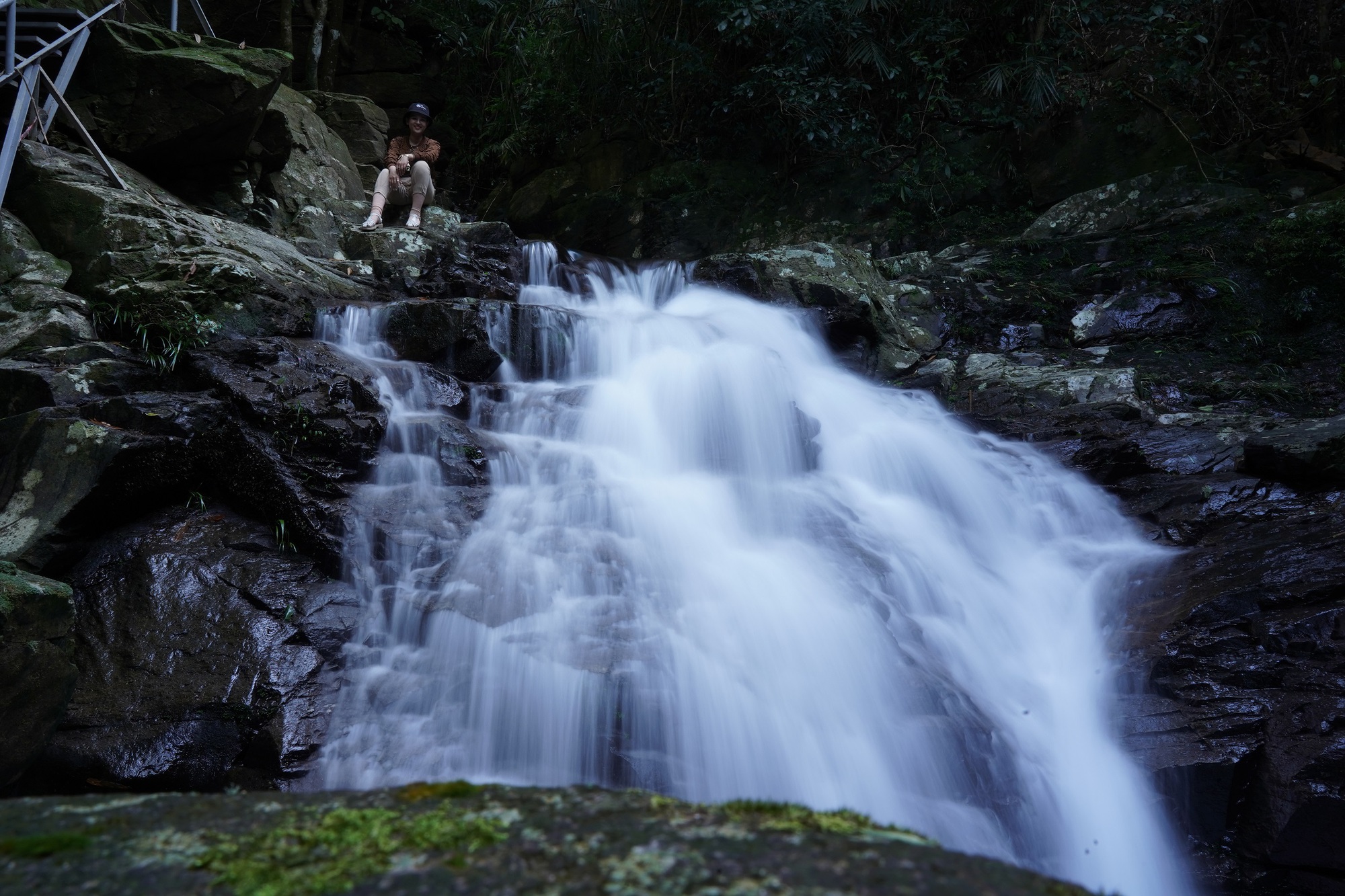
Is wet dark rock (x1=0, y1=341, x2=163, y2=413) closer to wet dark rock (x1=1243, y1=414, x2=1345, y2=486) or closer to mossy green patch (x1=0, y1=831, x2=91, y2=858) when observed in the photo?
mossy green patch (x1=0, y1=831, x2=91, y2=858)

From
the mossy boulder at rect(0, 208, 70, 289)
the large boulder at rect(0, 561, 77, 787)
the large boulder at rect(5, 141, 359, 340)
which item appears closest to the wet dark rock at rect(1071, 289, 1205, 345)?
the large boulder at rect(5, 141, 359, 340)

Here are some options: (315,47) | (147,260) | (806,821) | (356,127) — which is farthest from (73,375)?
(315,47)

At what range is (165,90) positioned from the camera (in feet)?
25.8

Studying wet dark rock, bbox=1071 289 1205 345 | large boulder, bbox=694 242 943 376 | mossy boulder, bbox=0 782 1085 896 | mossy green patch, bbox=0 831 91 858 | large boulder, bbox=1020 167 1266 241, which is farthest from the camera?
large boulder, bbox=1020 167 1266 241

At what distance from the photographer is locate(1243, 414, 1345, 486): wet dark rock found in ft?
17.0

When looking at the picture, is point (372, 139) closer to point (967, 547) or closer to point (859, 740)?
point (967, 547)

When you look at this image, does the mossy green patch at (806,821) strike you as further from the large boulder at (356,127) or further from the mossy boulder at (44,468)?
the large boulder at (356,127)

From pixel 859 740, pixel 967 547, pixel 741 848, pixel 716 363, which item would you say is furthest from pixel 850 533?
pixel 741 848

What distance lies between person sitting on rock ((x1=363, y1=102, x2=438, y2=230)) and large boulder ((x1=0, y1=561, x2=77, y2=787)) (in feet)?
24.9

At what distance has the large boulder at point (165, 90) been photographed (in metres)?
7.64

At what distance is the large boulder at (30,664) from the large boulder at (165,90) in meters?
6.42

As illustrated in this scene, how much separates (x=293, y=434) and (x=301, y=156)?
7.43 m

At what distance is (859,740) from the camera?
3.91 metres

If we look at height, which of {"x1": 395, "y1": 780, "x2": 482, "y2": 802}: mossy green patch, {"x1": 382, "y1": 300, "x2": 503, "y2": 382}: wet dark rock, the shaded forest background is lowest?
{"x1": 395, "y1": 780, "x2": 482, "y2": 802}: mossy green patch
